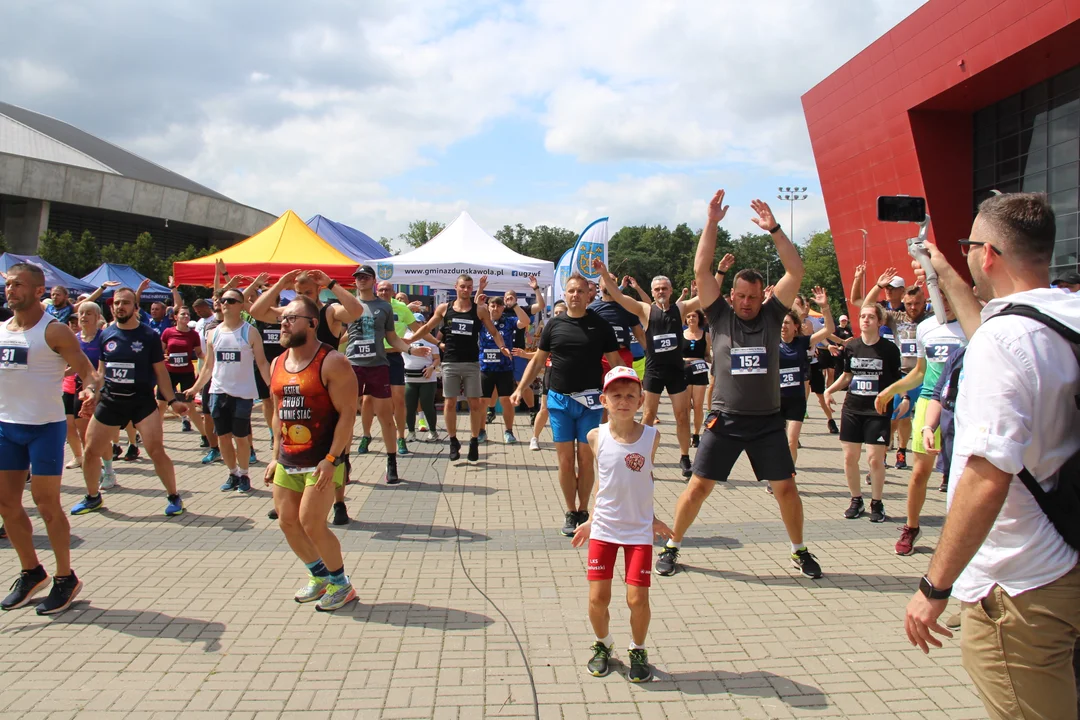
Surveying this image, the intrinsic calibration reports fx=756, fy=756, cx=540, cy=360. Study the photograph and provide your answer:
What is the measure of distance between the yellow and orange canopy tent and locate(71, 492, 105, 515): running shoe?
5.63 m

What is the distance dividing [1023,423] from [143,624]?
442 cm

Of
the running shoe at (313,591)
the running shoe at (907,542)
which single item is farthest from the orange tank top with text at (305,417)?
the running shoe at (907,542)

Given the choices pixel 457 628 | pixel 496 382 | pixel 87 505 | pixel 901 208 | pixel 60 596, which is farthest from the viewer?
pixel 496 382

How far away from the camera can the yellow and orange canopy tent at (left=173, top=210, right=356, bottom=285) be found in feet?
39.5

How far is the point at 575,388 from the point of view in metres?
6.07

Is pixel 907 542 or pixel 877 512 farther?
pixel 877 512

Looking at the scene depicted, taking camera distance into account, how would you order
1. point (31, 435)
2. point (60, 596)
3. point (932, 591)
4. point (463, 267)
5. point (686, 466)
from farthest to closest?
1. point (463, 267)
2. point (686, 466)
3. point (31, 435)
4. point (60, 596)
5. point (932, 591)

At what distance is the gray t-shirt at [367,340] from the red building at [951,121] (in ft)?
87.6

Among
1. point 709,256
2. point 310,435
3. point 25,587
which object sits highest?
point 709,256

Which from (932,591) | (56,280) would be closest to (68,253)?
(56,280)

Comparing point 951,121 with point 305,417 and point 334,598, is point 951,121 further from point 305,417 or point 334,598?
point 334,598

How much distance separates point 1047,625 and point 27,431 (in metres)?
5.18

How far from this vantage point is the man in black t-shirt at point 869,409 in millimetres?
6375

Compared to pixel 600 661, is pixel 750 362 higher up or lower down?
higher up
